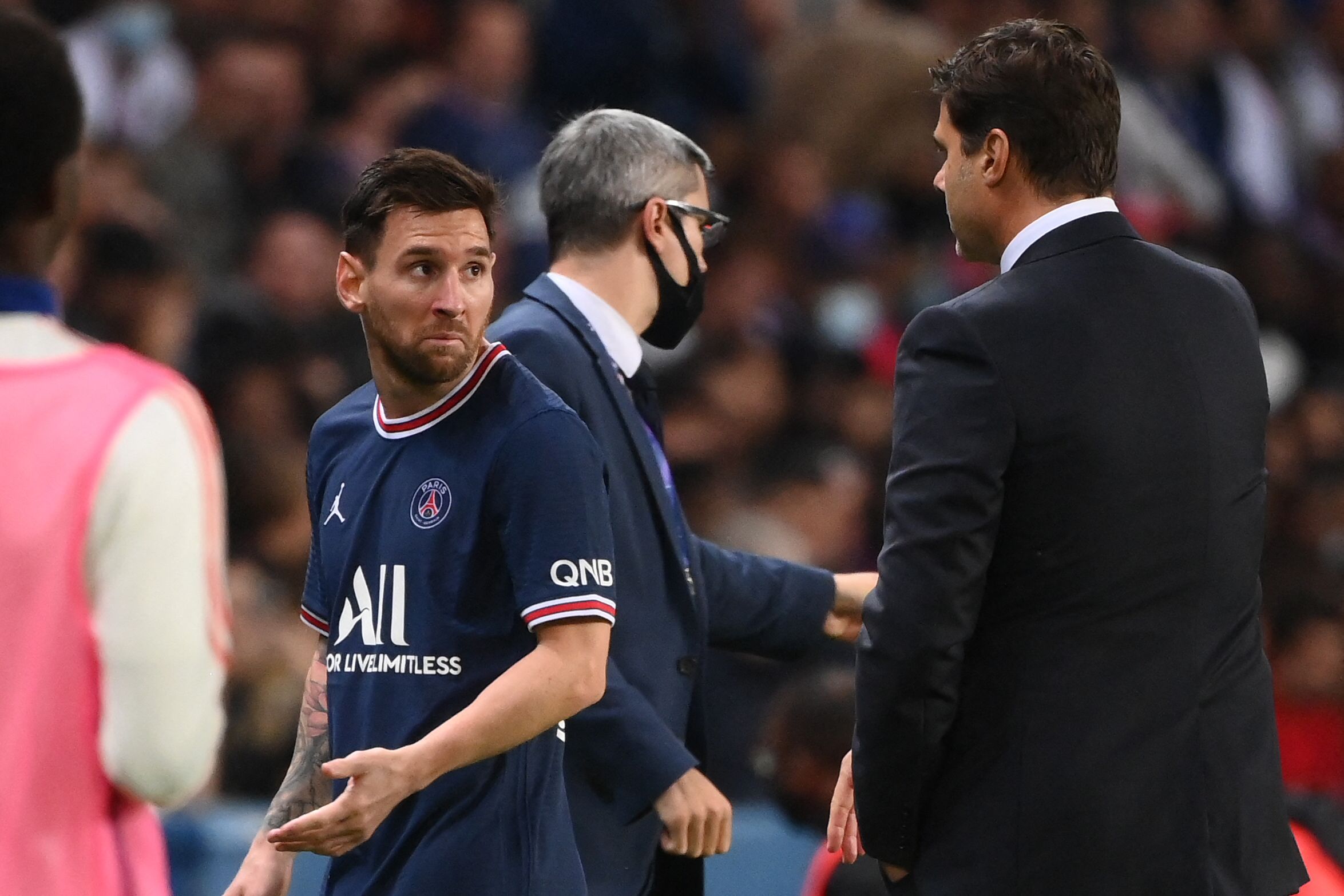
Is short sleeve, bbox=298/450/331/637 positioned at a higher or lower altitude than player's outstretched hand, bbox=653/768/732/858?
higher

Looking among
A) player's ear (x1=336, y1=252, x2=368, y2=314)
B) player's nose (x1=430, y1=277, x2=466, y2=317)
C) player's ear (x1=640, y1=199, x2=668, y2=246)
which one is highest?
player's ear (x1=640, y1=199, x2=668, y2=246)

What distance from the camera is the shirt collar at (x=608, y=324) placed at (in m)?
3.91

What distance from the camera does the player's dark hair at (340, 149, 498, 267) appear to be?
309 centimetres

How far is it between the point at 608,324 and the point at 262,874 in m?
1.36

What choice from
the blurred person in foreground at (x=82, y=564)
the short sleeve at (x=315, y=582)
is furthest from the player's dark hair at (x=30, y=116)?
the short sleeve at (x=315, y=582)

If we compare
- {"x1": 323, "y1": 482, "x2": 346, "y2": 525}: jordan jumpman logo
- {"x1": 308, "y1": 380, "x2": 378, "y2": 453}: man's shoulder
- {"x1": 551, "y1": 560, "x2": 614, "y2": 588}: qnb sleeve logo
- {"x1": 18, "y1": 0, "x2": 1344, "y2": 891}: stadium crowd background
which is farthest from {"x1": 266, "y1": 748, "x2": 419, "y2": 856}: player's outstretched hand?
{"x1": 18, "y1": 0, "x2": 1344, "y2": 891}: stadium crowd background

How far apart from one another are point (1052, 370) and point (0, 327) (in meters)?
1.54

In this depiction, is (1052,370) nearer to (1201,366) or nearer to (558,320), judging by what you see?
(1201,366)

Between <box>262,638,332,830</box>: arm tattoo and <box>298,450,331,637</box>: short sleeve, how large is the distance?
41 millimetres

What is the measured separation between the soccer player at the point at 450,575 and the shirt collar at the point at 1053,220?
2.52 ft

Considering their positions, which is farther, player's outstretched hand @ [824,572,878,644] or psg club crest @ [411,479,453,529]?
player's outstretched hand @ [824,572,878,644]

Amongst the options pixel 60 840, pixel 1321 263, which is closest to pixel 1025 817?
pixel 60 840

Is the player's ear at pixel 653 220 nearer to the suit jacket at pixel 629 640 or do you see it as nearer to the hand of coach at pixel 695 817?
the suit jacket at pixel 629 640

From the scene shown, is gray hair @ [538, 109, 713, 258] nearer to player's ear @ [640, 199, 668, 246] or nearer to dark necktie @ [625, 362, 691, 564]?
player's ear @ [640, 199, 668, 246]
